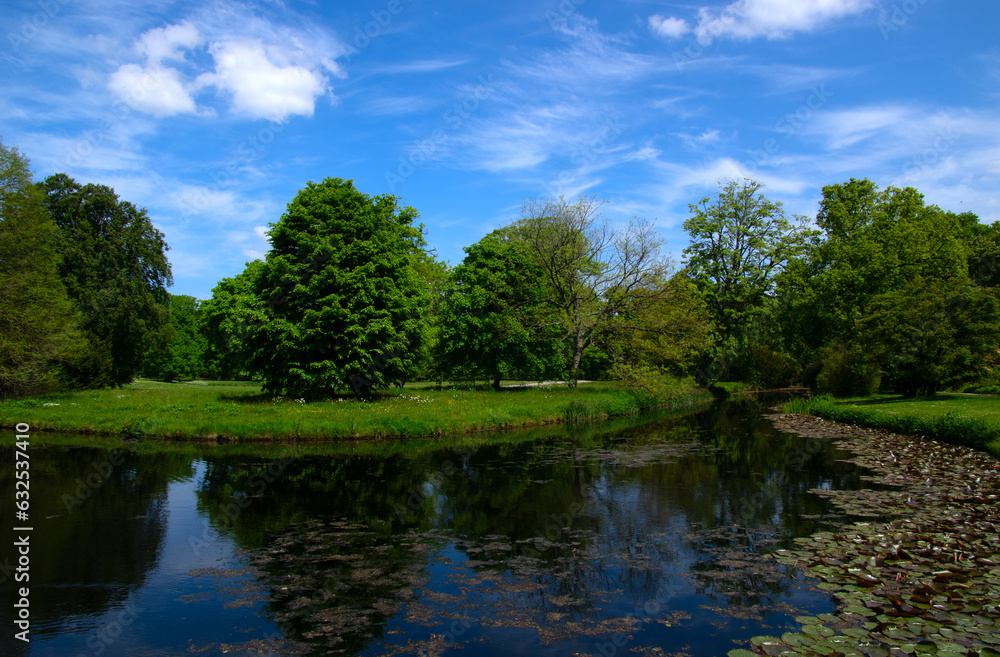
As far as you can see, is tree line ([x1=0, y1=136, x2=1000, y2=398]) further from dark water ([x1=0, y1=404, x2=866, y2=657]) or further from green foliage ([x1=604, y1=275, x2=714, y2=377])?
dark water ([x1=0, y1=404, x2=866, y2=657])

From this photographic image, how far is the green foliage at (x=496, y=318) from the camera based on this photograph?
36469 mm

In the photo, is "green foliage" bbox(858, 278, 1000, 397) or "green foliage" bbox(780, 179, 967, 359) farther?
"green foliage" bbox(780, 179, 967, 359)

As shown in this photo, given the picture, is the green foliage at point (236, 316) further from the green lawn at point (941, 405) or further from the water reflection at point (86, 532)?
the green lawn at point (941, 405)

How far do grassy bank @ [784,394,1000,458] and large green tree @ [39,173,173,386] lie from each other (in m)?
41.3

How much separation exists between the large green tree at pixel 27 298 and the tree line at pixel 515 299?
9 centimetres

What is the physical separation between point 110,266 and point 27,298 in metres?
14.3

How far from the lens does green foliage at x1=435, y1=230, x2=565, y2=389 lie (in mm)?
36469

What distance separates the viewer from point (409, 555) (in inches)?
365

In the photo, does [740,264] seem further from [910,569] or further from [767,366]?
[910,569]

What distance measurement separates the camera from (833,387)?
1428 inches

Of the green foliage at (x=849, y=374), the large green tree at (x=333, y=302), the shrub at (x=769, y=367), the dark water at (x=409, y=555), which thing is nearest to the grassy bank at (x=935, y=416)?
the green foliage at (x=849, y=374)

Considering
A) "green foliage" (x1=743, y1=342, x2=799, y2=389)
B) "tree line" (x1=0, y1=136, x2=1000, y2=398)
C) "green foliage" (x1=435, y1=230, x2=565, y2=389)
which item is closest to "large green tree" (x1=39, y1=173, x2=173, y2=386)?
"tree line" (x1=0, y1=136, x2=1000, y2=398)

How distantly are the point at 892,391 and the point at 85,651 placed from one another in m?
40.3

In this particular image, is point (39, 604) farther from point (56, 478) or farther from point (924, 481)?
point (924, 481)
